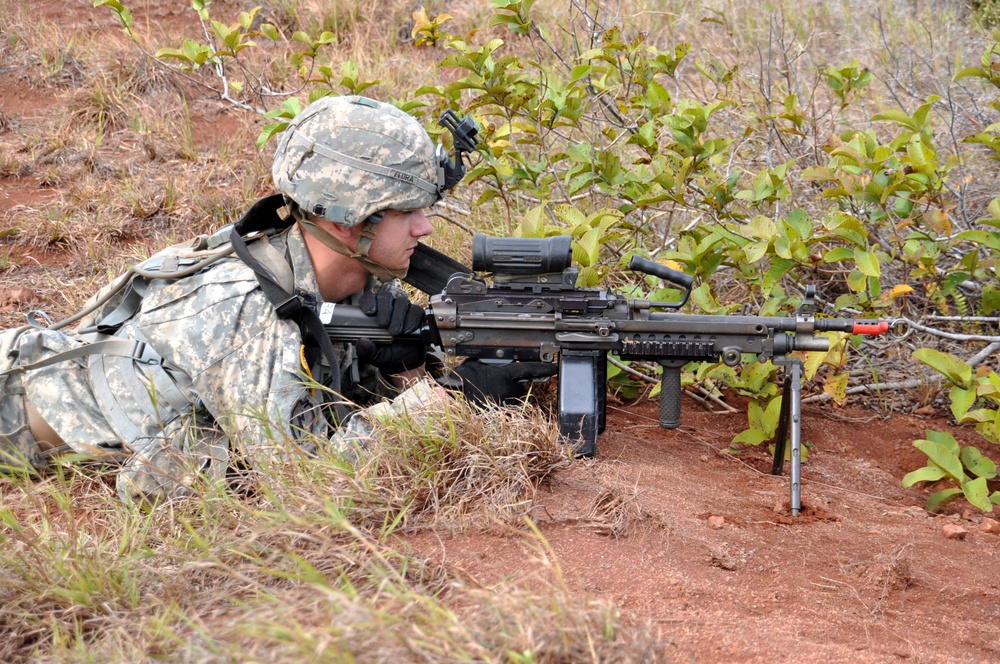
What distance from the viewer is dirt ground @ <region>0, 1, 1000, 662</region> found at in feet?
7.06

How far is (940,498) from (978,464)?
0.76 feet

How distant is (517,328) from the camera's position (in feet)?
10.8

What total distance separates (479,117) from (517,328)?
166 centimetres

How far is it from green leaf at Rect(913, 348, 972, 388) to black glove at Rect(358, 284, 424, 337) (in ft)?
5.87

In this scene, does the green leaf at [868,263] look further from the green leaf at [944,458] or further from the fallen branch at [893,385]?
the fallen branch at [893,385]

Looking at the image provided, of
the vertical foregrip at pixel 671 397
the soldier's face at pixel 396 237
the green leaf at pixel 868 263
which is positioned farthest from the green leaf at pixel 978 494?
the soldier's face at pixel 396 237

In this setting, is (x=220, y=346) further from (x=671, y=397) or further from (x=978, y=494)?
(x=978, y=494)

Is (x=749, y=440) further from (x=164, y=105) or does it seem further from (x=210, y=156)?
(x=164, y=105)

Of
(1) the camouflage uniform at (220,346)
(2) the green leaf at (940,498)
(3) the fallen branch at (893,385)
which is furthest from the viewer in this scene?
(3) the fallen branch at (893,385)

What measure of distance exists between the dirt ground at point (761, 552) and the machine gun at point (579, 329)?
25 cm

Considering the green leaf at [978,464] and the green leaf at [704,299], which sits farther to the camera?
the green leaf at [704,299]

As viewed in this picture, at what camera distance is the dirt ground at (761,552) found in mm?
2150

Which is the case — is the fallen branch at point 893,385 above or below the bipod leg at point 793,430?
below

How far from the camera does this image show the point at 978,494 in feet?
10.6
